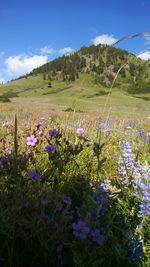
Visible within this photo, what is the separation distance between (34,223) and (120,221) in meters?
1.17

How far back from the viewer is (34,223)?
9.30 feet

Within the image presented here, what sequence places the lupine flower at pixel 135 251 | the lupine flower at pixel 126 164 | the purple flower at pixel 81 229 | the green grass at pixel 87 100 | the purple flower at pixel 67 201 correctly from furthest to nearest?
the green grass at pixel 87 100
the lupine flower at pixel 126 164
the purple flower at pixel 67 201
the lupine flower at pixel 135 251
the purple flower at pixel 81 229

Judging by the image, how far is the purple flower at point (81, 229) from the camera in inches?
A: 104

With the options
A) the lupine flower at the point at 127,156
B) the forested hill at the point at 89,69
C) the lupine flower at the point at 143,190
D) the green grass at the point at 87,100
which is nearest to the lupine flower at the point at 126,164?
the lupine flower at the point at 127,156

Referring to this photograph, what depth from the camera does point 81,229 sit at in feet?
8.78

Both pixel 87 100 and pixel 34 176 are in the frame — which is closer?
pixel 34 176

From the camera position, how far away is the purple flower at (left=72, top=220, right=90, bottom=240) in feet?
8.65

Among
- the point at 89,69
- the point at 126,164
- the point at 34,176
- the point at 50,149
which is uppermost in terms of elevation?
the point at 89,69

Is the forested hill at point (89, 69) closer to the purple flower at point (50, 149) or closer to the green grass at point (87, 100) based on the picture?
the green grass at point (87, 100)

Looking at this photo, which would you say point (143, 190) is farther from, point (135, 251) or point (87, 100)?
point (87, 100)

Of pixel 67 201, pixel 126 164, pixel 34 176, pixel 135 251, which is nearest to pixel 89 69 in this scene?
pixel 126 164

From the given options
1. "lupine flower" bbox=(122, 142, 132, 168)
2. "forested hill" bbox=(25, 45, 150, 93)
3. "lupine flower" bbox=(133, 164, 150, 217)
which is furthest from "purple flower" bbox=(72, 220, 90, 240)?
"forested hill" bbox=(25, 45, 150, 93)

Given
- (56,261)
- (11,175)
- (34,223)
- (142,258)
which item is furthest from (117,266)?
(11,175)

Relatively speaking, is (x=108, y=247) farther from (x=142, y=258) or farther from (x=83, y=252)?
(x=83, y=252)
